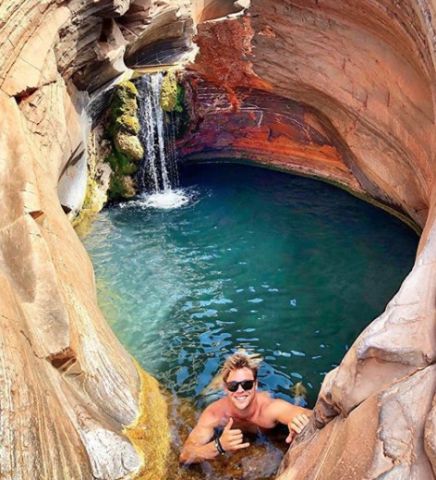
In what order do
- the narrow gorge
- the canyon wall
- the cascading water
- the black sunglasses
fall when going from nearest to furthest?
the narrow gorge, the canyon wall, the black sunglasses, the cascading water

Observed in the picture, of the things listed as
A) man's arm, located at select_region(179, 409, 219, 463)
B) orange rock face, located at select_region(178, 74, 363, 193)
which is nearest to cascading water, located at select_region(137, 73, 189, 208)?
orange rock face, located at select_region(178, 74, 363, 193)

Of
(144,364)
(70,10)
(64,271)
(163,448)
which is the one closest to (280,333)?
(144,364)

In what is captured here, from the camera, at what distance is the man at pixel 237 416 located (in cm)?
495

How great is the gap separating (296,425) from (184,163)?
10.4 meters

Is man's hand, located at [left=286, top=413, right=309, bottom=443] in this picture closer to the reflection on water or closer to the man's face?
the reflection on water

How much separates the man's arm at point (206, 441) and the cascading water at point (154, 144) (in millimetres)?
8008

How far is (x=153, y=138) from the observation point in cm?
1328

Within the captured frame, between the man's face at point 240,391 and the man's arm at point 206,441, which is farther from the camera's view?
the man's face at point 240,391

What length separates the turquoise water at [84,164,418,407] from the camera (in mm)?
6777

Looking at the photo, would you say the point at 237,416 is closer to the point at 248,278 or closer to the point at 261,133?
the point at 248,278

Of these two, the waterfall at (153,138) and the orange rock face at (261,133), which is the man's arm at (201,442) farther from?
the waterfall at (153,138)

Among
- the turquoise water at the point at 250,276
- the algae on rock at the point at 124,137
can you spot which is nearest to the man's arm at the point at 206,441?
the turquoise water at the point at 250,276

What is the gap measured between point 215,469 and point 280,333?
2579mm

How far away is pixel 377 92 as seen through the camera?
9219 mm
